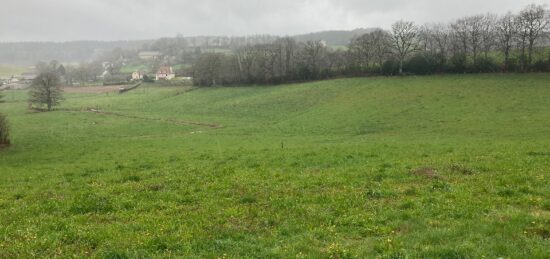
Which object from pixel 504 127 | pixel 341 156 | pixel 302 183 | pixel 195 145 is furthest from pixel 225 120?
pixel 302 183

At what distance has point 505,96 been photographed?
60.0 meters

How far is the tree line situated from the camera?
76.8m

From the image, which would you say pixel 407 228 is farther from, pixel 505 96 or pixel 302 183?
pixel 505 96

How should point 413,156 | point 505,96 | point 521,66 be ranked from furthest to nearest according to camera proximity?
point 521,66 → point 505,96 → point 413,156

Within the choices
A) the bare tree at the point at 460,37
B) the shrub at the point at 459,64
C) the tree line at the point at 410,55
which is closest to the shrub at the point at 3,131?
the tree line at the point at 410,55

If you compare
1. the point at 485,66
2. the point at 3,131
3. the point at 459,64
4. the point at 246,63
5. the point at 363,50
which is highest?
the point at 363,50

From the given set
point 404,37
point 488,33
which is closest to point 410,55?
point 404,37

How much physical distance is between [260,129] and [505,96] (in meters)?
35.1

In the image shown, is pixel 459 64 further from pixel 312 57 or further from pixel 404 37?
pixel 312 57

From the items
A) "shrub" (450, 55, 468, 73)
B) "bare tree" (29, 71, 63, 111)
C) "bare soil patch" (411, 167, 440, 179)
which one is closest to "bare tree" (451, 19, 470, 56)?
"shrub" (450, 55, 468, 73)

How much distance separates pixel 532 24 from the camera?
74938mm

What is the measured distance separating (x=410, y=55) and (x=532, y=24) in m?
23.4

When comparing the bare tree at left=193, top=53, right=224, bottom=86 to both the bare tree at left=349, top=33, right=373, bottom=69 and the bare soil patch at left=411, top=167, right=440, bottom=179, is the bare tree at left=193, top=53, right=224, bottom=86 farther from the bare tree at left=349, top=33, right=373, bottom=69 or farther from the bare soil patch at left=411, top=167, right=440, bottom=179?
the bare soil patch at left=411, top=167, right=440, bottom=179

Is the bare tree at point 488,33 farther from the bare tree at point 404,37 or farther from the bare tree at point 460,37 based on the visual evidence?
the bare tree at point 404,37
